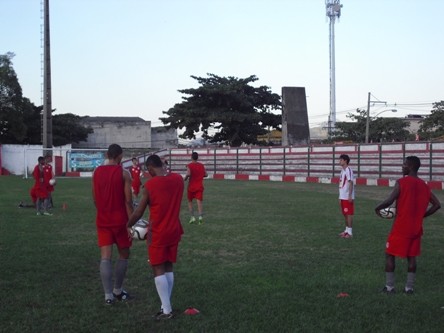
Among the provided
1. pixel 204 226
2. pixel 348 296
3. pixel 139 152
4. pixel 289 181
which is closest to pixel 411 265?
A: pixel 348 296

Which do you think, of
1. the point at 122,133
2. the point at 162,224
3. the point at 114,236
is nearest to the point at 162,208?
Answer: the point at 162,224

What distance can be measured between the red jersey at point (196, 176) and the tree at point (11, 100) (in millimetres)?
41915

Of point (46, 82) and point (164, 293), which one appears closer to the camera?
point (164, 293)

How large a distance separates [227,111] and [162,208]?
43.7 metres

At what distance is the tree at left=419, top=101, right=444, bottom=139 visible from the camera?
5338 centimetres

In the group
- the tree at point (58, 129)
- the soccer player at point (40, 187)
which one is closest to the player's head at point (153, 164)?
the soccer player at point (40, 187)

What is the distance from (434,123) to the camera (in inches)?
2156

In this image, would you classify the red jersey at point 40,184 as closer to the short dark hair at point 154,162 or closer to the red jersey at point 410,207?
→ the short dark hair at point 154,162

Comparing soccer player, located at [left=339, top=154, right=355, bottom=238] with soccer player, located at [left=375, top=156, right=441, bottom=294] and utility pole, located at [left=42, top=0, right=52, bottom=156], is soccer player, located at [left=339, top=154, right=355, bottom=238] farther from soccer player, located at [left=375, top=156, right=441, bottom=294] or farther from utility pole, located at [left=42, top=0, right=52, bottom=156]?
utility pole, located at [left=42, top=0, right=52, bottom=156]

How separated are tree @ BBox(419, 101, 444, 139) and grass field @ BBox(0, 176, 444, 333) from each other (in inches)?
1709

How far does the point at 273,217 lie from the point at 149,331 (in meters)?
10.0

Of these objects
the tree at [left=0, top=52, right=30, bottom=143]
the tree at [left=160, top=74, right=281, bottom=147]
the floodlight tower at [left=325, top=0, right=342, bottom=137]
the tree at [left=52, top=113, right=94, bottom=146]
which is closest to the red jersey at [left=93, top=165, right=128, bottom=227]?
the tree at [left=160, top=74, right=281, bottom=147]

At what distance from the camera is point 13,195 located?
2248 cm

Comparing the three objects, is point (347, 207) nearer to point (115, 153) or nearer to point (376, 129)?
point (115, 153)
